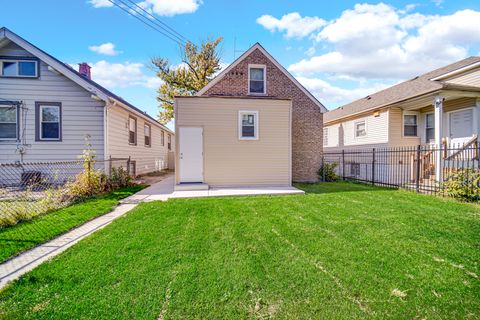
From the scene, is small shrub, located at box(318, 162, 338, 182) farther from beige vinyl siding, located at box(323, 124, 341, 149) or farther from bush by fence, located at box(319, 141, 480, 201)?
beige vinyl siding, located at box(323, 124, 341, 149)

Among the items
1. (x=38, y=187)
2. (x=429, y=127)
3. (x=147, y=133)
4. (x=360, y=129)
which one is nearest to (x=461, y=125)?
(x=429, y=127)

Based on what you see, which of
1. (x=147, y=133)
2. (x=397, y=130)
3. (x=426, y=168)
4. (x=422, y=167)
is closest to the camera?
(x=422, y=167)

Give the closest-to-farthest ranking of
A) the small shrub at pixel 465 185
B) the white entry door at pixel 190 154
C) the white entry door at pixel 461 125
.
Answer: the small shrub at pixel 465 185
the white entry door at pixel 190 154
the white entry door at pixel 461 125

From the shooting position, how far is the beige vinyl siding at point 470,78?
10631 millimetres

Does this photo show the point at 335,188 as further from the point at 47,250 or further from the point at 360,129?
the point at 47,250

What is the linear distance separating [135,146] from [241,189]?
8293 millimetres

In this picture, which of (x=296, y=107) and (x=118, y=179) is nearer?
(x=118, y=179)

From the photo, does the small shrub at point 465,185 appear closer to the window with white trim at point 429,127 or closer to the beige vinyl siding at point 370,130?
the beige vinyl siding at point 370,130

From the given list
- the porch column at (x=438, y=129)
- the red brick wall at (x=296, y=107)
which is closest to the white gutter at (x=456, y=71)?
the porch column at (x=438, y=129)

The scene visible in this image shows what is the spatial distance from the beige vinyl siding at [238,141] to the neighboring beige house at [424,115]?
21.0ft

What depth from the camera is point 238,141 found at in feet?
31.3

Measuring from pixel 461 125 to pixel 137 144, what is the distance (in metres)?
17.3

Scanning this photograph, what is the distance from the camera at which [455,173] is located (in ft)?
24.2

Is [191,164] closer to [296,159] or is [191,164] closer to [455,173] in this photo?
[296,159]
